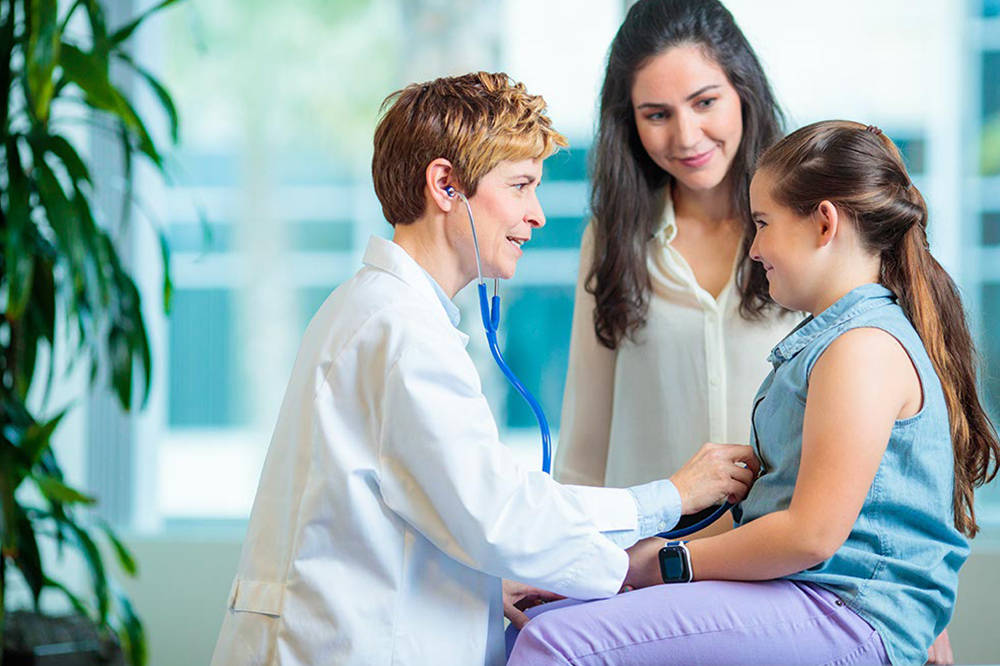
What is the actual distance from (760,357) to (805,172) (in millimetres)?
513

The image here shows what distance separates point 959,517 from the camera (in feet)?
4.48

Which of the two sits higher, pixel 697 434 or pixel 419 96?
pixel 419 96

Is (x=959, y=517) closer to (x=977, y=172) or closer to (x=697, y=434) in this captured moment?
(x=697, y=434)

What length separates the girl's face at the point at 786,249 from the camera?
4.50ft

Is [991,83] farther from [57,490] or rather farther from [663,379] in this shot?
[57,490]

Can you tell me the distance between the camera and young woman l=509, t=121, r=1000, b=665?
1249 millimetres

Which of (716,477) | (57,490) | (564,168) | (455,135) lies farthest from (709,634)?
(564,168)

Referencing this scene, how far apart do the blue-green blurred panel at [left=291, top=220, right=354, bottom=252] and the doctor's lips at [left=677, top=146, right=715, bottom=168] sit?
6.72 feet

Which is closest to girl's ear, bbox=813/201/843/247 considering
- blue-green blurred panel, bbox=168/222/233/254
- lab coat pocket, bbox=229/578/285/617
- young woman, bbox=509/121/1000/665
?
young woman, bbox=509/121/1000/665

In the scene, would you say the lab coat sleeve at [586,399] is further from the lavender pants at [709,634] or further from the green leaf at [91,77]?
the green leaf at [91,77]

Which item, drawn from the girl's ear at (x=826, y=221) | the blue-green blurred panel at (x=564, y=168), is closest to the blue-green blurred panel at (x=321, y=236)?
the blue-green blurred panel at (x=564, y=168)

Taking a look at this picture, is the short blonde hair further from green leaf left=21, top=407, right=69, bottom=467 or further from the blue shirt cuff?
green leaf left=21, top=407, right=69, bottom=467

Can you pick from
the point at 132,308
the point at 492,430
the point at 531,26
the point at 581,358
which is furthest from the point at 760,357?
the point at 531,26

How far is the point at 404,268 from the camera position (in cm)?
139
